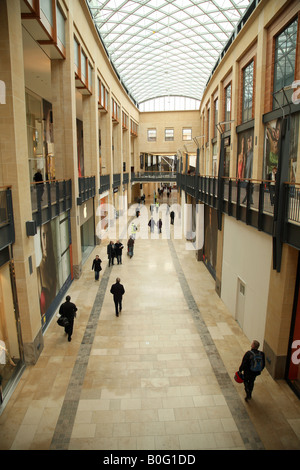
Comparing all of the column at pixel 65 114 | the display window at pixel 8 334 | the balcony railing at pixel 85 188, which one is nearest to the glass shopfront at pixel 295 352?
the display window at pixel 8 334

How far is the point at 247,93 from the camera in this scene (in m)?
15.1

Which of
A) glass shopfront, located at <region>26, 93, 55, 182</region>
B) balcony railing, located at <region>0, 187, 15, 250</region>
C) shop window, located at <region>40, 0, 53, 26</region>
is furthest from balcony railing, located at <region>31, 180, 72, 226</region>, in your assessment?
shop window, located at <region>40, 0, 53, 26</region>

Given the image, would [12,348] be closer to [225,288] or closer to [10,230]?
[10,230]

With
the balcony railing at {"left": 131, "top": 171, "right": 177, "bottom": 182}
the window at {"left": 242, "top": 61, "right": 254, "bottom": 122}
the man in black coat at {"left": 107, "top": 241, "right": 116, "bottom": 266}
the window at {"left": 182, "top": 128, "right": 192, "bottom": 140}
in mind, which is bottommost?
the man in black coat at {"left": 107, "top": 241, "right": 116, "bottom": 266}

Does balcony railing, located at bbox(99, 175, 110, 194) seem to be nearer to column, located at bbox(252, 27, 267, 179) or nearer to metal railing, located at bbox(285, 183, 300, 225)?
column, located at bbox(252, 27, 267, 179)

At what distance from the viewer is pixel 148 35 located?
29.7 m

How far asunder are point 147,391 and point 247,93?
1359 centimetres

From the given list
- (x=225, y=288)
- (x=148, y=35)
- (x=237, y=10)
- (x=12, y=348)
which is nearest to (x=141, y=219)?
(x=148, y=35)

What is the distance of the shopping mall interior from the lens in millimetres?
6715

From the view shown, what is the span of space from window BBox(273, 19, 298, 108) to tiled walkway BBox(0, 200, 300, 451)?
8.55 m

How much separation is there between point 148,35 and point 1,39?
26847 mm

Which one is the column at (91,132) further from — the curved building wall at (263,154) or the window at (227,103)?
the curved building wall at (263,154)

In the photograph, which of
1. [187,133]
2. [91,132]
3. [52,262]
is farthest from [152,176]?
[52,262]

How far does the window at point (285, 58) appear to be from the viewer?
412 inches
